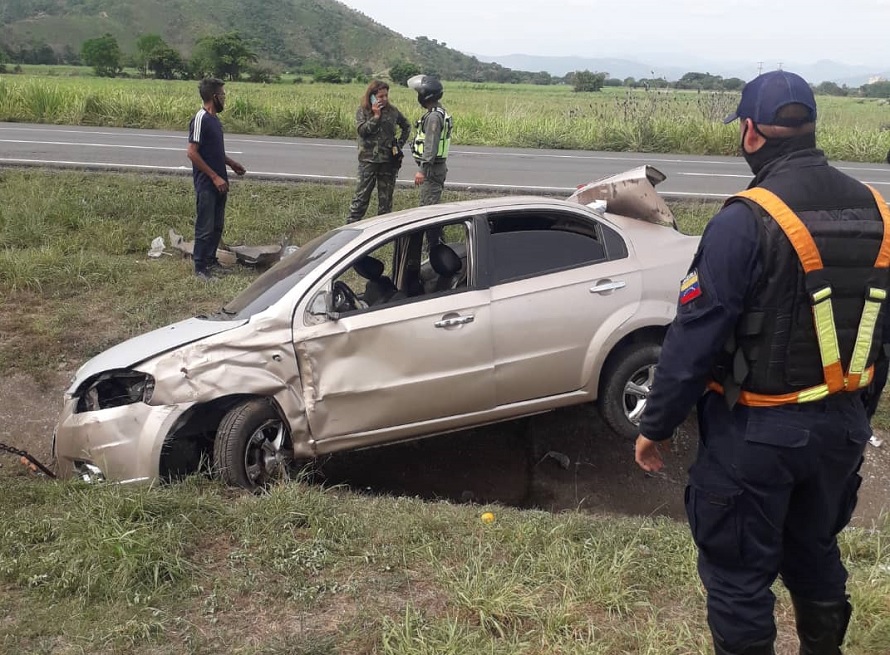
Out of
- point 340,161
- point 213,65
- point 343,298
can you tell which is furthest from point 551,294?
point 213,65

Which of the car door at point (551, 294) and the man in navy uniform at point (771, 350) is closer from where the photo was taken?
the man in navy uniform at point (771, 350)

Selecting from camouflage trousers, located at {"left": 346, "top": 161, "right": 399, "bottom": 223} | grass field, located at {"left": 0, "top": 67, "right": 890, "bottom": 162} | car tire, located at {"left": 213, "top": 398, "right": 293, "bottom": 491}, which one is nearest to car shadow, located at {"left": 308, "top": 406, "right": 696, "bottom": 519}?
car tire, located at {"left": 213, "top": 398, "right": 293, "bottom": 491}

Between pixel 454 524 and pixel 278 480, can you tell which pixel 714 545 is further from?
pixel 278 480

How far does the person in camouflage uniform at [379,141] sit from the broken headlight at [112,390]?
492 cm

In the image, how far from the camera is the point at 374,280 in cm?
538

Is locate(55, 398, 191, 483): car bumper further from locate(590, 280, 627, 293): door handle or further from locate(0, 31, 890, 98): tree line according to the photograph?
locate(0, 31, 890, 98): tree line

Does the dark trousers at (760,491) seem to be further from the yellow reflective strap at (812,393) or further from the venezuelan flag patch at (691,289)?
the venezuelan flag patch at (691,289)

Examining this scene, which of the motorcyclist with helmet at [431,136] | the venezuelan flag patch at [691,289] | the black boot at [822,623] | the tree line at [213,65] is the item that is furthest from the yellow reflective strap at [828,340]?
the tree line at [213,65]

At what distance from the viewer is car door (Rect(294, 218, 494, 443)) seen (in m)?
4.76

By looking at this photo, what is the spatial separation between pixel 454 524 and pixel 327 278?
1.64 meters

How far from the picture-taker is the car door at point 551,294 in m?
5.02

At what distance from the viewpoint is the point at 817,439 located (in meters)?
2.42

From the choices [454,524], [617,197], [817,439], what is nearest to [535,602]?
[454,524]

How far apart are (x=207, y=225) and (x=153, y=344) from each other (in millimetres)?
3798
